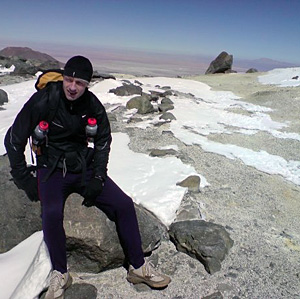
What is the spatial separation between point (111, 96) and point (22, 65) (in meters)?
11.7

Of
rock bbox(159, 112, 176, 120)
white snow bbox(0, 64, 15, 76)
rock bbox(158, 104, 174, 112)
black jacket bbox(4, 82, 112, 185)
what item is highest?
black jacket bbox(4, 82, 112, 185)

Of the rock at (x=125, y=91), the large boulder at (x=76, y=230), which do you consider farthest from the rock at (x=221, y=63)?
the large boulder at (x=76, y=230)

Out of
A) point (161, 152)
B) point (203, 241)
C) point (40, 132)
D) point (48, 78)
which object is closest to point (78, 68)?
point (48, 78)

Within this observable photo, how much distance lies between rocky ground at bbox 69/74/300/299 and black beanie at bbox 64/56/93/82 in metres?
2.46

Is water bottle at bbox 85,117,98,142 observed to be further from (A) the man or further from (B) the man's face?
(B) the man's face

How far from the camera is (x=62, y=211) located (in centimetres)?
353

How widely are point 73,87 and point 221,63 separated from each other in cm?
4200

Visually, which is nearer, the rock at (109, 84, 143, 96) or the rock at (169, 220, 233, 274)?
the rock at (169, 220, 233, 274)

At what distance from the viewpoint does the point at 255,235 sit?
5121mm

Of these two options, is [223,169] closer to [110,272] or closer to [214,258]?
[214,258]

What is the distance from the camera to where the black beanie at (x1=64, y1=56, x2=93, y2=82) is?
354 cm

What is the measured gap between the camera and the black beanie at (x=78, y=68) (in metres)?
3.54

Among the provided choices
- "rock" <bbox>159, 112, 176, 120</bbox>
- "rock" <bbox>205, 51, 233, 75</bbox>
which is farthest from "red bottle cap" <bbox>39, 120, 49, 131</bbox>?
"rock" <bbox>205, 51, 233, 75</bbox>

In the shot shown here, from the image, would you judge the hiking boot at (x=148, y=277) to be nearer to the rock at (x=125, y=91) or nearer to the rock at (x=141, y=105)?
the rock at (x=141, y=105)
